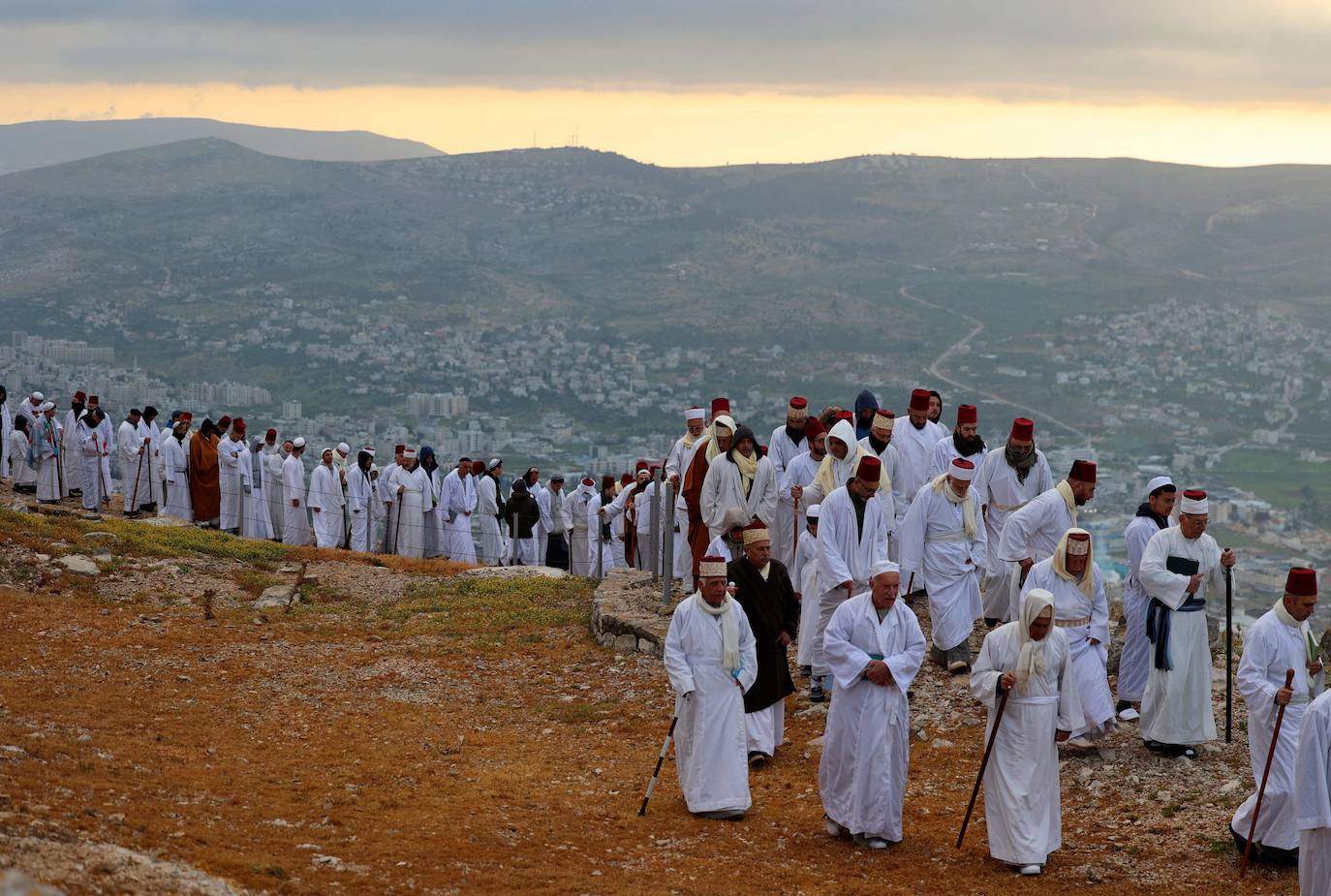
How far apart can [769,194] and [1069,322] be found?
169 ft

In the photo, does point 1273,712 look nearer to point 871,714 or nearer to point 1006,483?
point 871,714

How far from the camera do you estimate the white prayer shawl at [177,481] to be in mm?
23469

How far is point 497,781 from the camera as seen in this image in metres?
11.0

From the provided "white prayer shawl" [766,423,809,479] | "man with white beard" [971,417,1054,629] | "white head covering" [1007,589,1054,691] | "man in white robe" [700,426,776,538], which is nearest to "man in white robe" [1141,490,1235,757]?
"white head covering" [1007,589,1054,691]

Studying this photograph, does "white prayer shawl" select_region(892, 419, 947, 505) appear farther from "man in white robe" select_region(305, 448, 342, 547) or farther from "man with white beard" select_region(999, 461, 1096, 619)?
"man in white robe" select_region(305, 448, 342, 547)

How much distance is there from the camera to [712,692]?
10.1m

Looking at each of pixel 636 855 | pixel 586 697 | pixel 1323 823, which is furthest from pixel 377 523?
pixel 1323 823

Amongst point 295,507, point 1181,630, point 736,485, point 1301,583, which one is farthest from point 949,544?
point 295,507

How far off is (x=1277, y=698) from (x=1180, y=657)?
78.2 inches

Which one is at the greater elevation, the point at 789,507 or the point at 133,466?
the point at 789,507

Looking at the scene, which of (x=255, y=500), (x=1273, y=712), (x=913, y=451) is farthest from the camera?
(x=255, y=500)

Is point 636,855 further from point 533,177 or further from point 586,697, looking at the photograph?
point 533,177

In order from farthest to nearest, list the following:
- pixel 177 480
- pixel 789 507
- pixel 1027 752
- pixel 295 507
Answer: pixel 177 480, pixel 295 507, pixel 789 507, pixel 1027 752

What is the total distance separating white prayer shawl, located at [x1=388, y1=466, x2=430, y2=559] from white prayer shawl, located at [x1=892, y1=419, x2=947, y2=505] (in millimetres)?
9443
